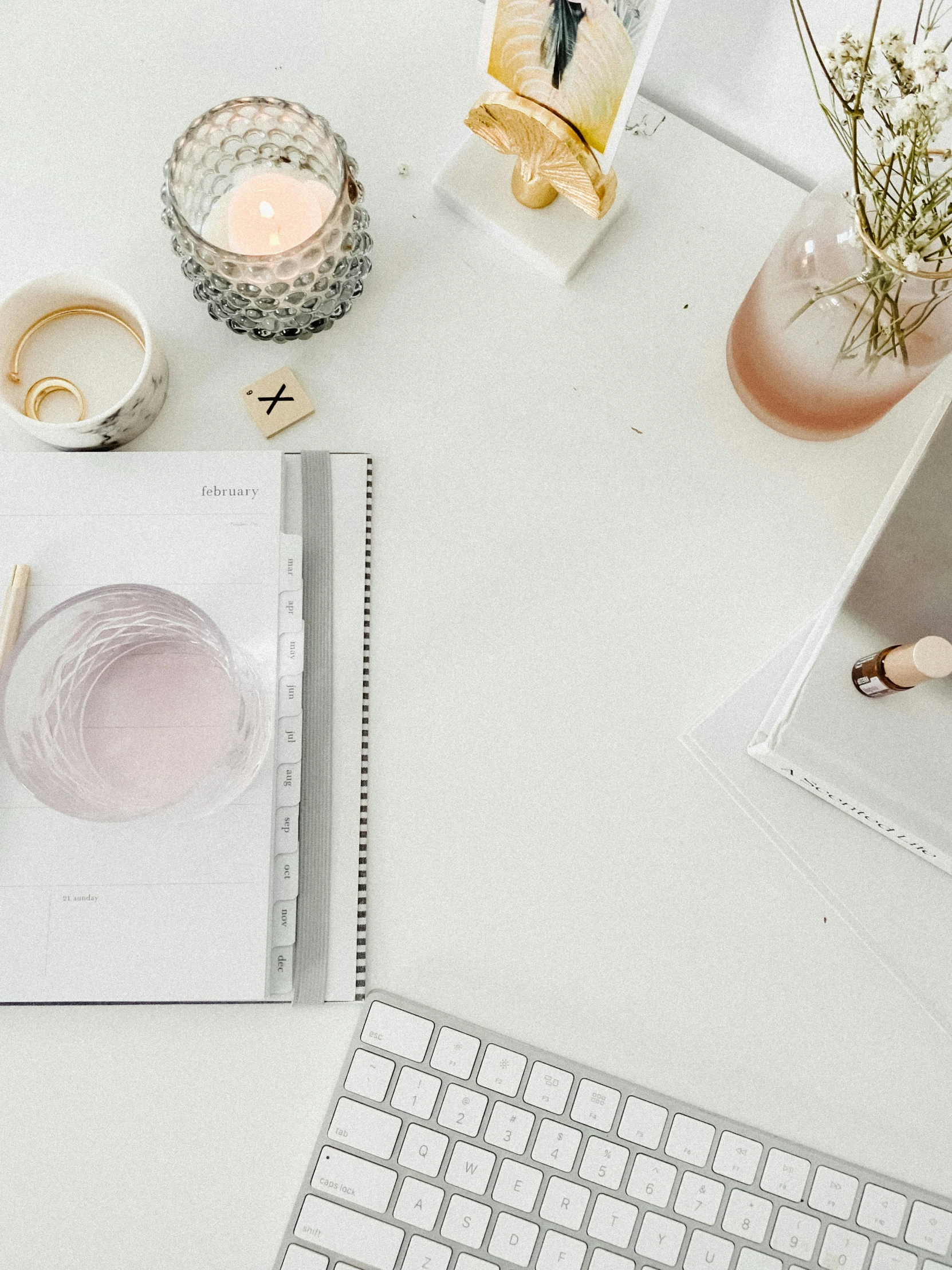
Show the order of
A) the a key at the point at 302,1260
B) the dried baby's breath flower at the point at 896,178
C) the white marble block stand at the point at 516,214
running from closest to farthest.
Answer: the dried baby's breath flower at the point at 896,178, the a key at the point at 302,1260, the white marble block stand at the point at 516,214

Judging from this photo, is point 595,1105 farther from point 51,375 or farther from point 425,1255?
point 51,375

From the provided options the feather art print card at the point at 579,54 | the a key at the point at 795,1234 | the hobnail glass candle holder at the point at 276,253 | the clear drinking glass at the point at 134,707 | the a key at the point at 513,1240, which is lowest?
the a key at the point at 513,1240

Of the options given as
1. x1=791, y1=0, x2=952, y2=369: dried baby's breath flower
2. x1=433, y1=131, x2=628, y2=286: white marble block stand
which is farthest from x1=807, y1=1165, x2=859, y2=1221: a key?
x1=433, y1=131, x2=628, y2=286: white marble block stand

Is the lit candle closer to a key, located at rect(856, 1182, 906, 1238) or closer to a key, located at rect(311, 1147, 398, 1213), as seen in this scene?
a key, located at rect(311, 1147, 398, 1213)

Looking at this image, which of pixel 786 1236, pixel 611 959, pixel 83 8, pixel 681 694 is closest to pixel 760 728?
pixel 681 694

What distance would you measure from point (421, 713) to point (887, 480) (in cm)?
32

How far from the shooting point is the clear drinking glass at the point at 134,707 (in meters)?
0.47

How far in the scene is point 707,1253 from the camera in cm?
49

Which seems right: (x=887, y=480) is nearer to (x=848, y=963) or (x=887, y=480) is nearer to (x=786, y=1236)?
(x=848, y=963)

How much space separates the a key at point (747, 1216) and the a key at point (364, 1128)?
179 mm

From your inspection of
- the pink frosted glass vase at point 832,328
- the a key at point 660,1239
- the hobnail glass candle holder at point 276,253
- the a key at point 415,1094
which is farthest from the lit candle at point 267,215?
the a key at point 660,1239

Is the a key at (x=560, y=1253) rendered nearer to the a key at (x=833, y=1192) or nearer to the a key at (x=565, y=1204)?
the a key at (x=565, y=1204)

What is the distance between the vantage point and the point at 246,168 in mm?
579

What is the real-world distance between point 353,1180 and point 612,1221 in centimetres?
14
